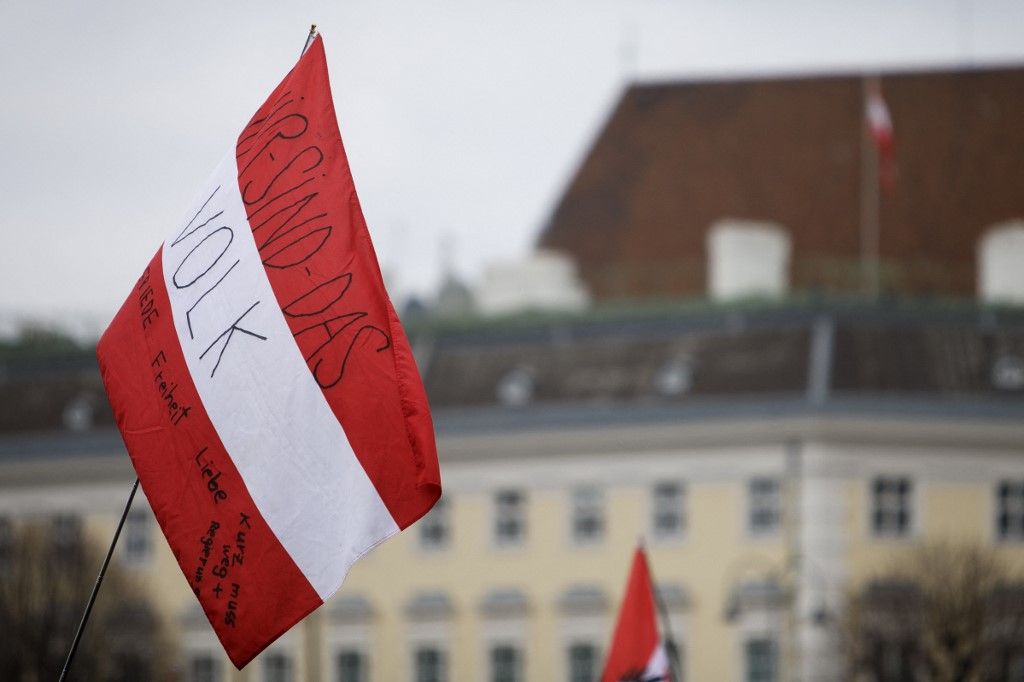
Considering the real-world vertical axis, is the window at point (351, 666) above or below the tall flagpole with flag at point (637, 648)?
below

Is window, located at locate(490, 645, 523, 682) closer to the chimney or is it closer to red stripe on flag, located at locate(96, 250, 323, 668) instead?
the chimney

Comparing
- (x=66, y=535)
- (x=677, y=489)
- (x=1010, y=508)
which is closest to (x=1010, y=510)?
(x=1010, y=508)

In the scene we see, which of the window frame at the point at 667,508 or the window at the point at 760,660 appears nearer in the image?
the window at the point at 760,660

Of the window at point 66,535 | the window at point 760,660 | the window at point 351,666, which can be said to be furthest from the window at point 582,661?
the window at point 66,535

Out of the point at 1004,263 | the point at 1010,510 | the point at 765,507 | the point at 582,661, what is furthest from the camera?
the point at 1004,263

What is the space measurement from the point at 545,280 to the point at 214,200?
52.4 meters

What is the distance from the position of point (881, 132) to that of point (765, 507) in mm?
9012

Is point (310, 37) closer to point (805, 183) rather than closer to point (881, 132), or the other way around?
point (881, 132)

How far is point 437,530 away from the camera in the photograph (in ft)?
176

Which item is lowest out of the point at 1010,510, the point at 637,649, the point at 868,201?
the point at 637,649

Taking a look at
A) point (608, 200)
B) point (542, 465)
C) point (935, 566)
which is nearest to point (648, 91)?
point (608, 200)

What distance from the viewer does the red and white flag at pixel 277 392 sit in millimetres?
8391

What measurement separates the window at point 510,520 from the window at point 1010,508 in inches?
382

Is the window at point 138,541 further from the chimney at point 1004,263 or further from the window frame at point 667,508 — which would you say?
the chimney at point 1004,263
